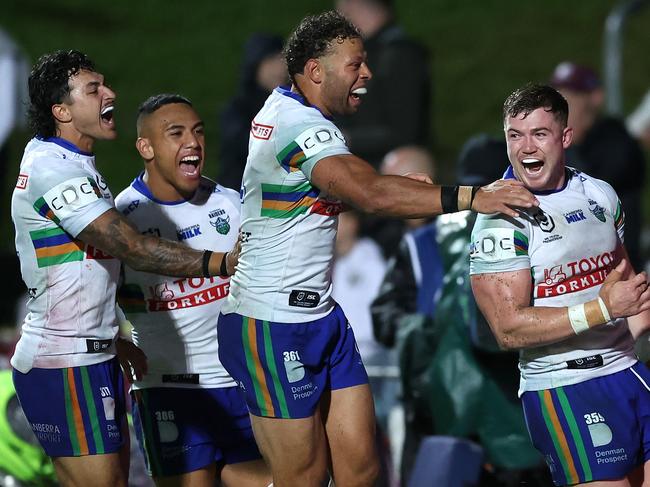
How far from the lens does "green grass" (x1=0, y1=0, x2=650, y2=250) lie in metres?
18.7

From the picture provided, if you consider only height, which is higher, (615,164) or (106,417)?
(615,164)

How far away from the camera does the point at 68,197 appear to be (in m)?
5.16

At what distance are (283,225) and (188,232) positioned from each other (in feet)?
2.72

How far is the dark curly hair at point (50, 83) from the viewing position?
212 inches

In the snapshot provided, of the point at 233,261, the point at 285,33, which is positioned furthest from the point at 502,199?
the point at 285,33

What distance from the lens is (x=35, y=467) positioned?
22.4 ft

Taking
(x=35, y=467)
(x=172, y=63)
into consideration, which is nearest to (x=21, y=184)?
(x=35, y=467)

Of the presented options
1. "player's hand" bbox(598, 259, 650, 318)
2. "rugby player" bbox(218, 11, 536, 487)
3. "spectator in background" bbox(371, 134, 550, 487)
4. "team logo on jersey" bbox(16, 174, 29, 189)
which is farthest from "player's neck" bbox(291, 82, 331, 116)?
"spectator in background" bbox(371, 134, 550, 487)

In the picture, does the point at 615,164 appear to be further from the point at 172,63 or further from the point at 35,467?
the point at 172,63

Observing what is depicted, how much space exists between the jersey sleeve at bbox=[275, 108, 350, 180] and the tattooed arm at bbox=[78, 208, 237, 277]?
0.52 metres

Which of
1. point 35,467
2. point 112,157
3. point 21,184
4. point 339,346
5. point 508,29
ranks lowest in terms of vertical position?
point 35,467

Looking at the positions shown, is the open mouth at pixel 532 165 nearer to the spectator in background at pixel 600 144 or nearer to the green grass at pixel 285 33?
the spectator in background at pixel 600 144

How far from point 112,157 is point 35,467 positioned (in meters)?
10.5

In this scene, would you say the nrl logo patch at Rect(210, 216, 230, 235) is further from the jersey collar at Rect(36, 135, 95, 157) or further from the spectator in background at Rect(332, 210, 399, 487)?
the spectator in background at Rect(332, 210, 399, 487)
